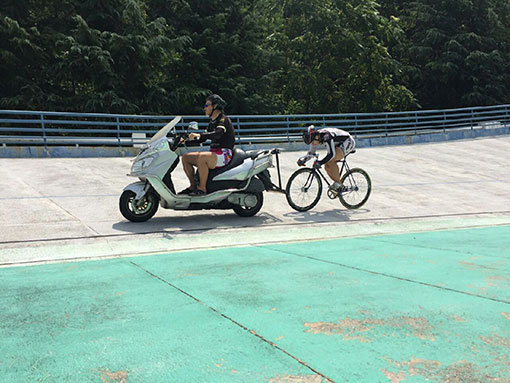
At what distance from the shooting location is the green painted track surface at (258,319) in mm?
3143

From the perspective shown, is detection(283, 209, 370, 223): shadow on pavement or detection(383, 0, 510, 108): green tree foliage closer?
detection(283, 209, 370, 223): shadow on pavement

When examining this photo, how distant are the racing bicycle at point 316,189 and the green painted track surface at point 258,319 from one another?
3695 millimetres

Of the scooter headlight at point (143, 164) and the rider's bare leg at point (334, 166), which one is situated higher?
the scooter headlight at point (143, 164)

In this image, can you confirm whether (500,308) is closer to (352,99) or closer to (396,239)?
(396,239)

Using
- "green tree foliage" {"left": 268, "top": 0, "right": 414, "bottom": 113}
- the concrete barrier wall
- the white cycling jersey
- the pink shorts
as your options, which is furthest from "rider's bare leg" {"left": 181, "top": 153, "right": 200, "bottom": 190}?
"green tree foliage" {"left": 268, "top": 0, "right": 414, "bottom": 113}

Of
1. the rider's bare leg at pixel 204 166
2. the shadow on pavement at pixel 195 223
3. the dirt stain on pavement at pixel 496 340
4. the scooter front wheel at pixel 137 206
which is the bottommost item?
the shadow on pavement at pixel 195 223

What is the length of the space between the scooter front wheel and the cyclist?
9.67 ft

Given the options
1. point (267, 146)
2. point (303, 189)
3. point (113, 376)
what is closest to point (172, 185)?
point (303, 189)

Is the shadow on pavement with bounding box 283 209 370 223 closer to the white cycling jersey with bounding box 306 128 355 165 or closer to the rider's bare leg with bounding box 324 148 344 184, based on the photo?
the rider's bare leg with bounding box 324 148 344 184

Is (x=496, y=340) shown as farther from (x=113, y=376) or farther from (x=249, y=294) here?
(x=113, y=376)

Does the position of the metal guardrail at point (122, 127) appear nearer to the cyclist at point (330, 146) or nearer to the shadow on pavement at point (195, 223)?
the cyclist at point (330, 146)

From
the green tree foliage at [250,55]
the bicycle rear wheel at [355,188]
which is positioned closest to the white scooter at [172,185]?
the bicycle rear wheel at [355,188]

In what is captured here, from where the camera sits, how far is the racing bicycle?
10.1 meters

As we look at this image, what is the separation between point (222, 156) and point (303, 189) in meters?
2.02
